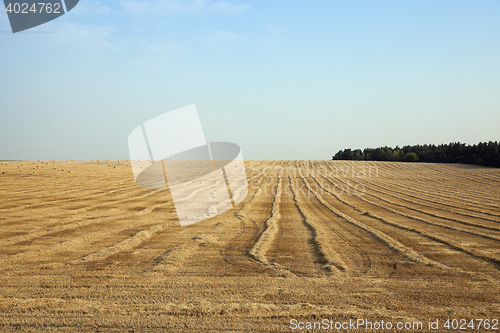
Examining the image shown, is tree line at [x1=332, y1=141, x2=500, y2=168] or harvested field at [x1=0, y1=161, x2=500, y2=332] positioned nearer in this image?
harvested field at [x1=0, y1=161, x2=500, y2=332]

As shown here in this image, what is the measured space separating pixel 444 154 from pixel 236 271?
79.1 metres

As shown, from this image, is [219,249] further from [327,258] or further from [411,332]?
[411,332]

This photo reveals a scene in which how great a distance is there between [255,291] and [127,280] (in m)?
2.25

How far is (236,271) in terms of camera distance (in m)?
6.06

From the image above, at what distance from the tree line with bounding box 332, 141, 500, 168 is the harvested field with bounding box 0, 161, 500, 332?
54246 millimetres

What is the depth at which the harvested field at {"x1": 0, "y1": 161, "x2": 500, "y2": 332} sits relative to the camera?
14.0ft

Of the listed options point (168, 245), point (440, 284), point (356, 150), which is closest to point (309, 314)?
point (440, 284)

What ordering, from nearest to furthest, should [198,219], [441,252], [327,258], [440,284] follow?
[440,284] < [327,258] < [441,252] < [198,219]

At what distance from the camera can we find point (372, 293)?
16.5 feet

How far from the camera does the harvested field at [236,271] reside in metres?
4.26

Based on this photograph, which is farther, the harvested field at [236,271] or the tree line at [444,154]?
the tree line at [444,154]

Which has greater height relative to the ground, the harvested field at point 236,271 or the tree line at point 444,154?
the tree line at point 444,154

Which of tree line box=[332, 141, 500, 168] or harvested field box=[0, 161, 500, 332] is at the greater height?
tree line box=[332, 141, 500, 168]

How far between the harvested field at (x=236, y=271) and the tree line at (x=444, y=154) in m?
54.2
